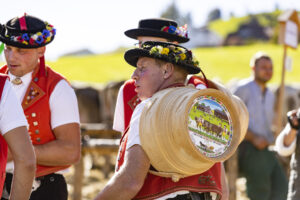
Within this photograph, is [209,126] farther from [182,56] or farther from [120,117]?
[120,117]

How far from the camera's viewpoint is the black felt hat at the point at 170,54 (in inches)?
106

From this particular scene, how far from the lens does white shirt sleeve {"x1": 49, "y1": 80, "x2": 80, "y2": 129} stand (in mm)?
3393

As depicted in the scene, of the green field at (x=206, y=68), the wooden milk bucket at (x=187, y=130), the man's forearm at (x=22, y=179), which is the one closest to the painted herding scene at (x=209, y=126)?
the wooden milk bucket at (x=187, y=130)

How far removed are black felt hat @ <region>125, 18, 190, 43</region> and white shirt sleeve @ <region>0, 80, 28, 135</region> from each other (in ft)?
5.00

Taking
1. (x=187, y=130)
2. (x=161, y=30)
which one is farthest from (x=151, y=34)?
(x=187, y=130)

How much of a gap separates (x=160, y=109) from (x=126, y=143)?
11.1 inches

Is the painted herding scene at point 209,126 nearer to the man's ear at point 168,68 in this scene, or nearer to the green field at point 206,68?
the man's ear at point 168,68

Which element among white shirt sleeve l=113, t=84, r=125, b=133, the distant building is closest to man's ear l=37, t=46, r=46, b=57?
white shirt sleeve l=113, t=84, r=125, b=133

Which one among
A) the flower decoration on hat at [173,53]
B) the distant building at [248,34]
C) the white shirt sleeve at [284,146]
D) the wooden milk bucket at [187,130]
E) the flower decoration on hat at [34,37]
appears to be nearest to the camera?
the wooden milk bucket at [187,130]

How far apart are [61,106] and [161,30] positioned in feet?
2.85

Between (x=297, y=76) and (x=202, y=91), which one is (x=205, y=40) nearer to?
(x=297, y=76)

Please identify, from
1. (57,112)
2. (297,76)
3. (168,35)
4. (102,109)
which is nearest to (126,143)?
(57,112)

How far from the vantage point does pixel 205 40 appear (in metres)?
106

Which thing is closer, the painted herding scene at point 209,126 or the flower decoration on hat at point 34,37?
the painted herding scene at point 209,126
